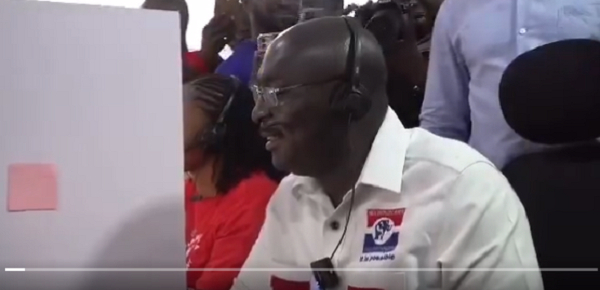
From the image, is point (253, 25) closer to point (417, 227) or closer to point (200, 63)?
point (200, 63)

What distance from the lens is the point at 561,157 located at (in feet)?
3.11

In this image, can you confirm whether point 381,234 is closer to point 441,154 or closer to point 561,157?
point 441,154

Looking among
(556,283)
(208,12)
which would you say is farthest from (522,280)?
(208,12)

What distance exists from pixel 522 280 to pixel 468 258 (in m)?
0.08

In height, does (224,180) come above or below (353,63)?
below

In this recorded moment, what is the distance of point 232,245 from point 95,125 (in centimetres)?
28

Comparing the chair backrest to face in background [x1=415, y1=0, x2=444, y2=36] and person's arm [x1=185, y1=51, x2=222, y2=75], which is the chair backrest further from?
person's arm [x1=185, y1=51, x2=222, y2=75]

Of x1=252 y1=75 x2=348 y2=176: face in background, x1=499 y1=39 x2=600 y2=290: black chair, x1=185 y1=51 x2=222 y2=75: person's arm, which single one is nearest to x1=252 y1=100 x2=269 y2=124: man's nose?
x1=252 y1=75 x2=348 y2=176: face in background

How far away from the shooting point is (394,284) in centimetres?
93

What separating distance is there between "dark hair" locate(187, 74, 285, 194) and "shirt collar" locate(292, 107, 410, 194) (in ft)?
0.41

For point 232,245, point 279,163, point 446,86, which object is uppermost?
point 446,86

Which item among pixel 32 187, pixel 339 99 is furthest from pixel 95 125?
pixel 339 99

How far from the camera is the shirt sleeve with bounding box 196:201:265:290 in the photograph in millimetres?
998

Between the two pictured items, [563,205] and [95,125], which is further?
[95,125]
